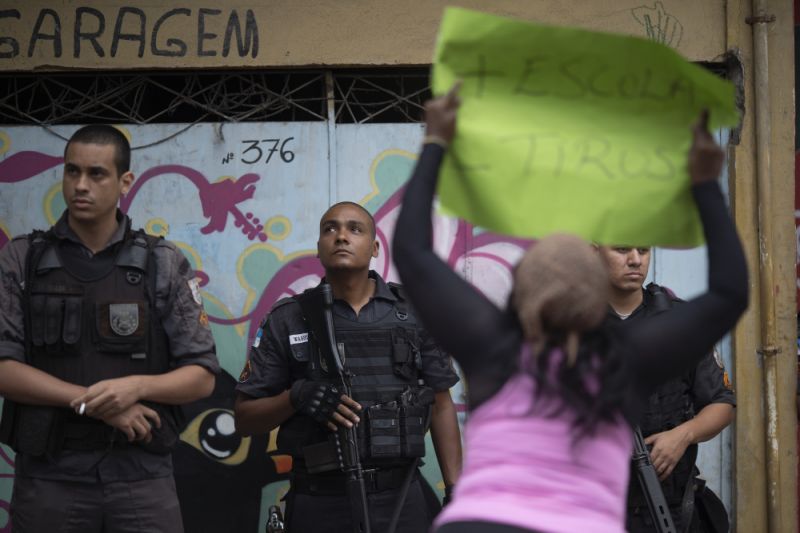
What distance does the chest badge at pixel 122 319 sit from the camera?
12.7ft

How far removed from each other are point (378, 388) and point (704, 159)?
2110mm

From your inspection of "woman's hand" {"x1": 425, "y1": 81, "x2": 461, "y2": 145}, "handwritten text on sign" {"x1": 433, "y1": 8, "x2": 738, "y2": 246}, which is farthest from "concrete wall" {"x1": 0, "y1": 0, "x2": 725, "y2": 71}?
"woman's hand" {"x1": 425, "y1": 81, "x2": 461, "y2": 145}

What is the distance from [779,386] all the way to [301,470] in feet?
9.38

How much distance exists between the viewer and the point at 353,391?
4.26 metres

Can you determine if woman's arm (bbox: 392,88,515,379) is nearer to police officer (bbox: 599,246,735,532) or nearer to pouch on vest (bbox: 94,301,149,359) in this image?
pouch on vest (bbox: 94,301,149,359)

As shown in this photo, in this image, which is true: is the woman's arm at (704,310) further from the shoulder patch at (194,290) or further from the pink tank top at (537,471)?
the shoulder patch at (194,290)

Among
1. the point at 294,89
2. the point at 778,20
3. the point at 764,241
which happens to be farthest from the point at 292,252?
the point at 778,20

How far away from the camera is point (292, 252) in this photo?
5.87 meters

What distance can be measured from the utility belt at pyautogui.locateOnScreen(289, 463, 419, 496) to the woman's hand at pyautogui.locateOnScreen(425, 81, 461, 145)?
6.71 feet

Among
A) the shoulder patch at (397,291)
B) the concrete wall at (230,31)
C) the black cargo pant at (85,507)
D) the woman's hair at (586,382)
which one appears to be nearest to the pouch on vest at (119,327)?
the black cargo pant at (85,507)

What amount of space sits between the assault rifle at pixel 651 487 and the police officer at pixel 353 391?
84 centimetres

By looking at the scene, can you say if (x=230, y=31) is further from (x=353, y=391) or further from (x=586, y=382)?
(x=586, y=382)

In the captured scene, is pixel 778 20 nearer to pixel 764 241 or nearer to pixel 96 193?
pixel 764 241

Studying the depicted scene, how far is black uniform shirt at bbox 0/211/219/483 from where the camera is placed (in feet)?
12.5
